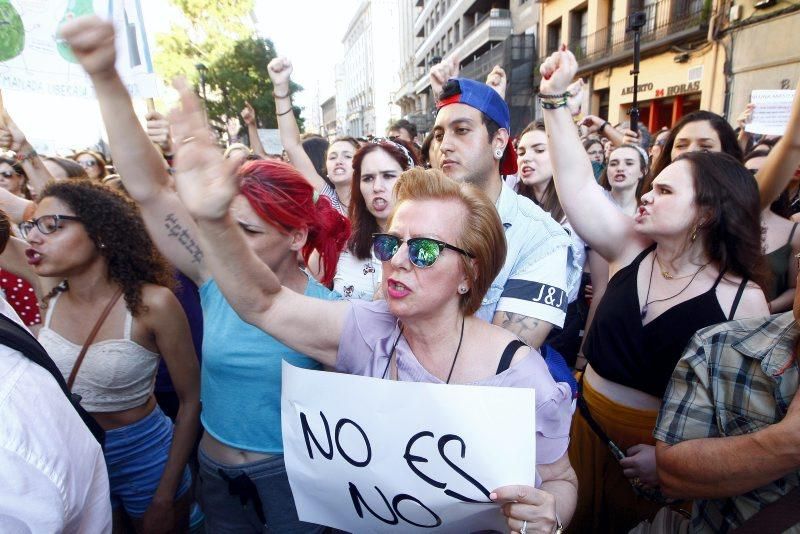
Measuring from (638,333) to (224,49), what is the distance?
26.8 metres

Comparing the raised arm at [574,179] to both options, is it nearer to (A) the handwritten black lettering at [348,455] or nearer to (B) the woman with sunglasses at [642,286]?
(B) the woman with sunglasses at [642,286]

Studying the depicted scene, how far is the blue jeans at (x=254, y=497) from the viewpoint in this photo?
1747 millimetres

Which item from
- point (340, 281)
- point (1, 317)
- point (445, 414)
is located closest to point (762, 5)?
point (340, 281)

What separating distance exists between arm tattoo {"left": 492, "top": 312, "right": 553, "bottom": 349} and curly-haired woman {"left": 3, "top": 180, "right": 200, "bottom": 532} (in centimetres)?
141

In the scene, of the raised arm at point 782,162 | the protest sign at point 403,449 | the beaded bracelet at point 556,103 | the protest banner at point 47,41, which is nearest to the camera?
the protest sign at point 403,449

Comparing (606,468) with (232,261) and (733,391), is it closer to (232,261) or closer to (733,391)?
(733,391)

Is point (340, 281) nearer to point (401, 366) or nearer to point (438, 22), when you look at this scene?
point (401, 366)

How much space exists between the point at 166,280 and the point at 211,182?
1.25m

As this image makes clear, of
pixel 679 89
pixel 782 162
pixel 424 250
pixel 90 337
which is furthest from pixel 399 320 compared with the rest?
pixel 679 89

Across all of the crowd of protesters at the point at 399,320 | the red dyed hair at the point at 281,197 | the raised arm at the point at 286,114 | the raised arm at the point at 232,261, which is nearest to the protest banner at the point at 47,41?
the raised arm at the point at 286,114

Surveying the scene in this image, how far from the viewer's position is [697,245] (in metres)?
2.03

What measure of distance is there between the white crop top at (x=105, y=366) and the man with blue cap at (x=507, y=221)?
151cm

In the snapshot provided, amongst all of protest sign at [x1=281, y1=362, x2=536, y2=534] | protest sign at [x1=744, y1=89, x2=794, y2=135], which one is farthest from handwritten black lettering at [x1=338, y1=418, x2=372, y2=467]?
protest sign at [x1=744, y1=89, x2=794, y2=135]

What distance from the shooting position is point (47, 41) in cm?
320
